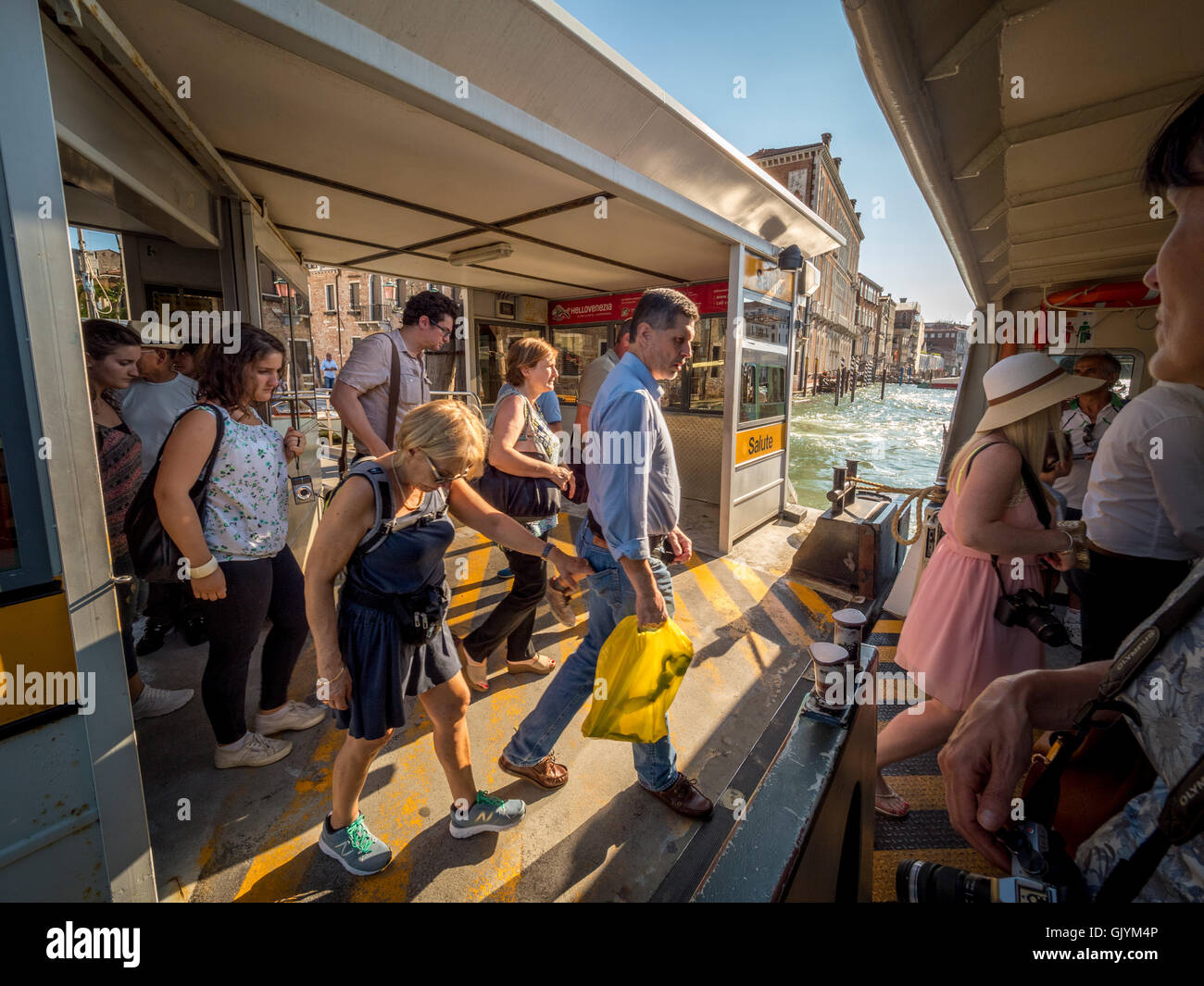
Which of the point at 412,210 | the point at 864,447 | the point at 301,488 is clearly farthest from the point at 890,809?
the point at 864,447

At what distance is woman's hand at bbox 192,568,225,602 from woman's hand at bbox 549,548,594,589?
1.44 metres

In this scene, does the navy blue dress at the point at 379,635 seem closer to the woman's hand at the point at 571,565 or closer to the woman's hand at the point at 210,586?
the woman's hand at the point at 571,565

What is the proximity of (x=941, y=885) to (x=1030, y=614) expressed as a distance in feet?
4.34

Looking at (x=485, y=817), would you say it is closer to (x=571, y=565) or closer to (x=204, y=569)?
(x=571, y=565)

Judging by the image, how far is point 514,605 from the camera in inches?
130

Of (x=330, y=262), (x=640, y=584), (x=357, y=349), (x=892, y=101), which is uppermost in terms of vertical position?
(x=330, y=262)

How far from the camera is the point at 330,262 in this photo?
6762 mm

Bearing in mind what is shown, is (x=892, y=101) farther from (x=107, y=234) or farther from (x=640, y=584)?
(x=107, y=234)

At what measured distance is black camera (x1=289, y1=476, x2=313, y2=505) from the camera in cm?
342

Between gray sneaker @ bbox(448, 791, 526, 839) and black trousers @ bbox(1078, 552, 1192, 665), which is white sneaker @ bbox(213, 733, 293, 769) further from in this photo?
black trousers @ bbox(1078, 552, 1192, 665)

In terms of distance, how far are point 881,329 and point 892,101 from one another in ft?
312

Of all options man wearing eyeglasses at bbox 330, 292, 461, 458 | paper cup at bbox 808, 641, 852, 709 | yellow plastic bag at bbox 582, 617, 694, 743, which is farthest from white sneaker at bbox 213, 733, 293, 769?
paper cup at bbox 808, 641, 852, 709

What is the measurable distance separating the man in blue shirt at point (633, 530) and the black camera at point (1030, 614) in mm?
1272
